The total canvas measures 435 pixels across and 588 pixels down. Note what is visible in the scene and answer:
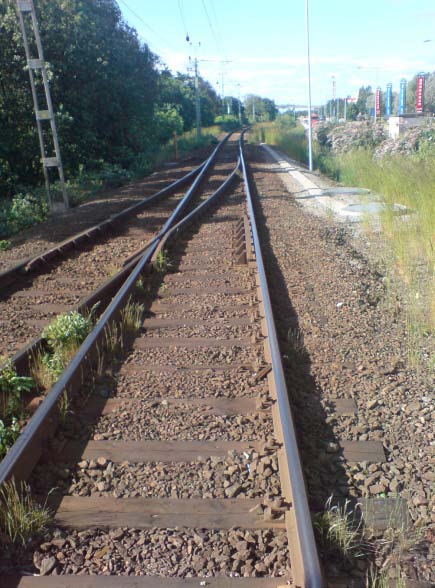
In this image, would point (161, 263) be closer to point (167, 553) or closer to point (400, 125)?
point (167, 553)

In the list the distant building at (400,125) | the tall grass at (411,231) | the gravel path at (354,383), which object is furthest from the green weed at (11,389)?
the distant building at (400,125)

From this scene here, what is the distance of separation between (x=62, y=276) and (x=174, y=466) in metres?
5.06

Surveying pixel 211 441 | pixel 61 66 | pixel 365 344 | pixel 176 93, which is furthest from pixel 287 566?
pixel 176 93

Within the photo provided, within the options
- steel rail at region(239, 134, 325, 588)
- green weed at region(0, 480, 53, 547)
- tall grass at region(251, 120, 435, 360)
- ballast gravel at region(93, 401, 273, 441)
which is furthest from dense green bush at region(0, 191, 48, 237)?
green weed at region(0, 480, 53, 547)

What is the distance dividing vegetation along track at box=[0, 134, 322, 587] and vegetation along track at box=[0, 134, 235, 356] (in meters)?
0.97

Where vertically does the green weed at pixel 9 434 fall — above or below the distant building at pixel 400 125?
below

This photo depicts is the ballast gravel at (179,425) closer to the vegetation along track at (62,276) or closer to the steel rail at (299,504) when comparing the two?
the steel rail at (299,504)

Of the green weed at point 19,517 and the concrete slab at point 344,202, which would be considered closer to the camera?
the green weed at point 19,517

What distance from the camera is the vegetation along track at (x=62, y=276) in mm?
6199

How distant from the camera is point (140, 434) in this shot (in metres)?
3.95

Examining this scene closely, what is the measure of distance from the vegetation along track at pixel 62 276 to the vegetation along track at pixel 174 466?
971 mm

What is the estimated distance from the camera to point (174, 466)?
3.57 m

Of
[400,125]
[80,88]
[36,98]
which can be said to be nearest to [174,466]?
[36,98]

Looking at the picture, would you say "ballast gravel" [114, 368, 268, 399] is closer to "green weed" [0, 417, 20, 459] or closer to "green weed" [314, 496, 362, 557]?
"green weed" [0, 417, 20, 459]
